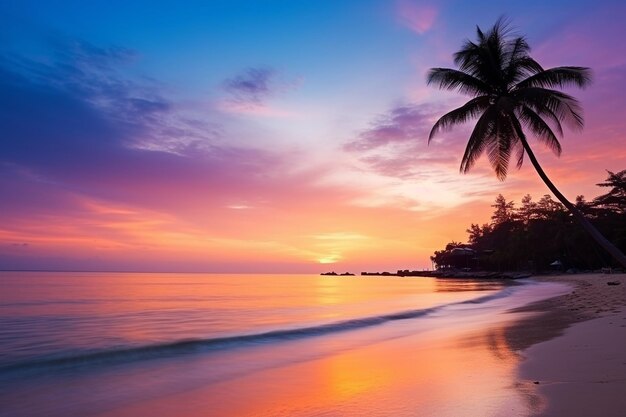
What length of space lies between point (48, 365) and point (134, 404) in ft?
18.9

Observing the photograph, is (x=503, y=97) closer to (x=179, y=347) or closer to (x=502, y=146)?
(x=502, y=146)

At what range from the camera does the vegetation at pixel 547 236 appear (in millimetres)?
68188

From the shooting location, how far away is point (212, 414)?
6.74 metres

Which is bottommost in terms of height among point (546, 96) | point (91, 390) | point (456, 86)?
point (91, 390)

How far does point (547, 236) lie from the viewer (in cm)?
8575

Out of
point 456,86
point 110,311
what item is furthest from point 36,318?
point 456,86

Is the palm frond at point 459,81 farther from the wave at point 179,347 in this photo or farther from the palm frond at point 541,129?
the wave at point 179,347

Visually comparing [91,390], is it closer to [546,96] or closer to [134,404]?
[134,404]

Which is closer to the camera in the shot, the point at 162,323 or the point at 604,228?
the point at 162,323

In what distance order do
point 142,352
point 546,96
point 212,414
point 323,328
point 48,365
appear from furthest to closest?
point 323,328 < point 546,96 < point 142,352 < point 48,365 < point 212,414

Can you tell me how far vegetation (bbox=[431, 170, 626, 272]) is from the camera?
224 ft

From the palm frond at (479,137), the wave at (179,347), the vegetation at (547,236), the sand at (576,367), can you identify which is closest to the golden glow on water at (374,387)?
the sand at (576,367)

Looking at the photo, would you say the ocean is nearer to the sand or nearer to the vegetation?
the sand

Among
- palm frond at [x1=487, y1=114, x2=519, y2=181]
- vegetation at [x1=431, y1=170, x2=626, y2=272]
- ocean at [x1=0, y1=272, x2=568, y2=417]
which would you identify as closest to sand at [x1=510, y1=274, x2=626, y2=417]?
ocean at [x1=0, y1=272, x2=568, y2=417]
